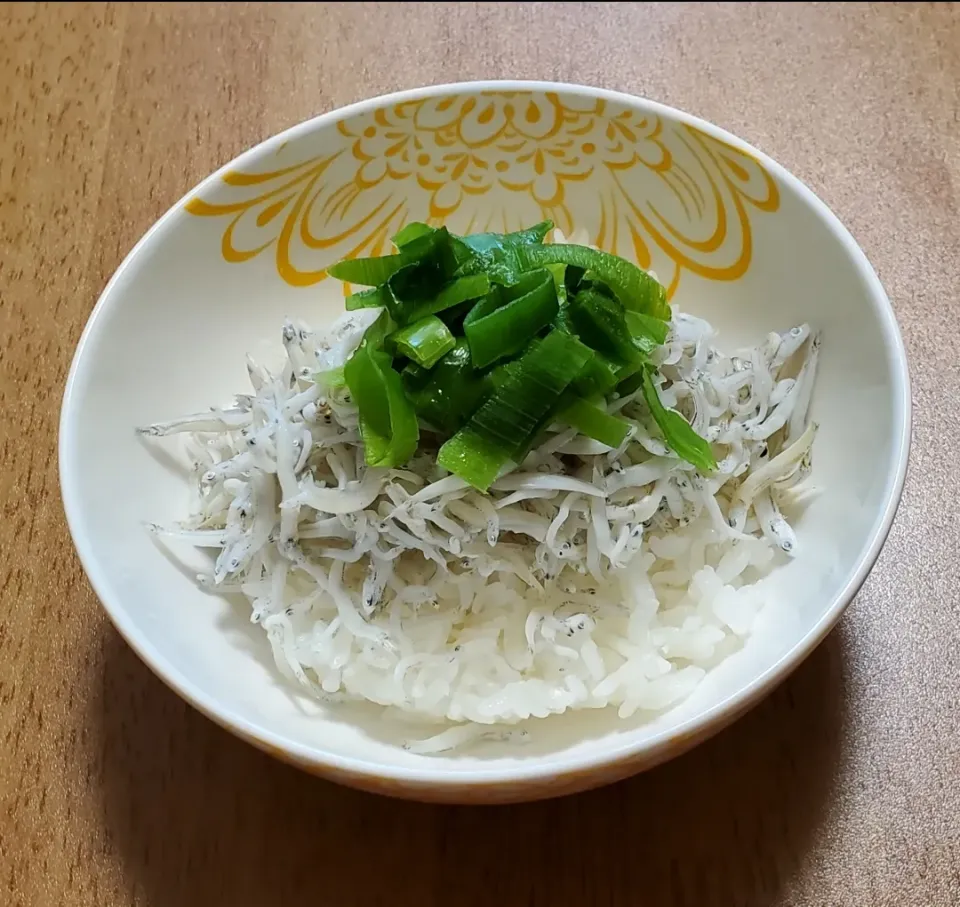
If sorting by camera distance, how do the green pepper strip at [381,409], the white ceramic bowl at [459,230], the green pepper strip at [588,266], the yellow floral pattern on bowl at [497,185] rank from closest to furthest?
the white ceramic bowl at [459,230], the green pepper strip at [381,409], the green pepper strip at [588,266], the yellow floral pattern on bowl at [497,185]

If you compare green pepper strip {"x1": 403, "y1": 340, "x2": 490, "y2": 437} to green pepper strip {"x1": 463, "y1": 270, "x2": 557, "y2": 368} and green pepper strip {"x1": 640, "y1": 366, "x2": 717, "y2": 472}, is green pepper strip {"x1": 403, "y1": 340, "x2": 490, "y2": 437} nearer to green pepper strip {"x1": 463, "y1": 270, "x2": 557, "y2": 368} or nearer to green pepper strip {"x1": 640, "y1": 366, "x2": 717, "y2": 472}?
green pepper strip {"x1": 463, "y1": 270, "x2": 557, "y2": 368}

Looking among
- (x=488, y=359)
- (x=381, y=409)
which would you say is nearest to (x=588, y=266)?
(x=488, y=359)

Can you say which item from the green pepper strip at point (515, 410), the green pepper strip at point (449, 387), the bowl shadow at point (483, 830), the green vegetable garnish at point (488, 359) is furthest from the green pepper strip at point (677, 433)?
the bowl shadow at point (483, 830)

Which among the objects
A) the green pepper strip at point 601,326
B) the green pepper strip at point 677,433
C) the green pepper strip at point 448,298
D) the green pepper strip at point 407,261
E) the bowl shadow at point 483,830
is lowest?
the bowl shadow at point 483,830

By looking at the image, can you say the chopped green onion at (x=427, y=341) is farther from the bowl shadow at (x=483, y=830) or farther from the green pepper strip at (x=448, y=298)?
the bowl shadow at (x=483, y=830)

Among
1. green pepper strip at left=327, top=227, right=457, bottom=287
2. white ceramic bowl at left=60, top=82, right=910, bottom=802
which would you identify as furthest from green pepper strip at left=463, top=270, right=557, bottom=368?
white ceramic bowl at left=60, top=82, right=910, bottom=802

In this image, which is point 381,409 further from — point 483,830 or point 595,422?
point 483,830
